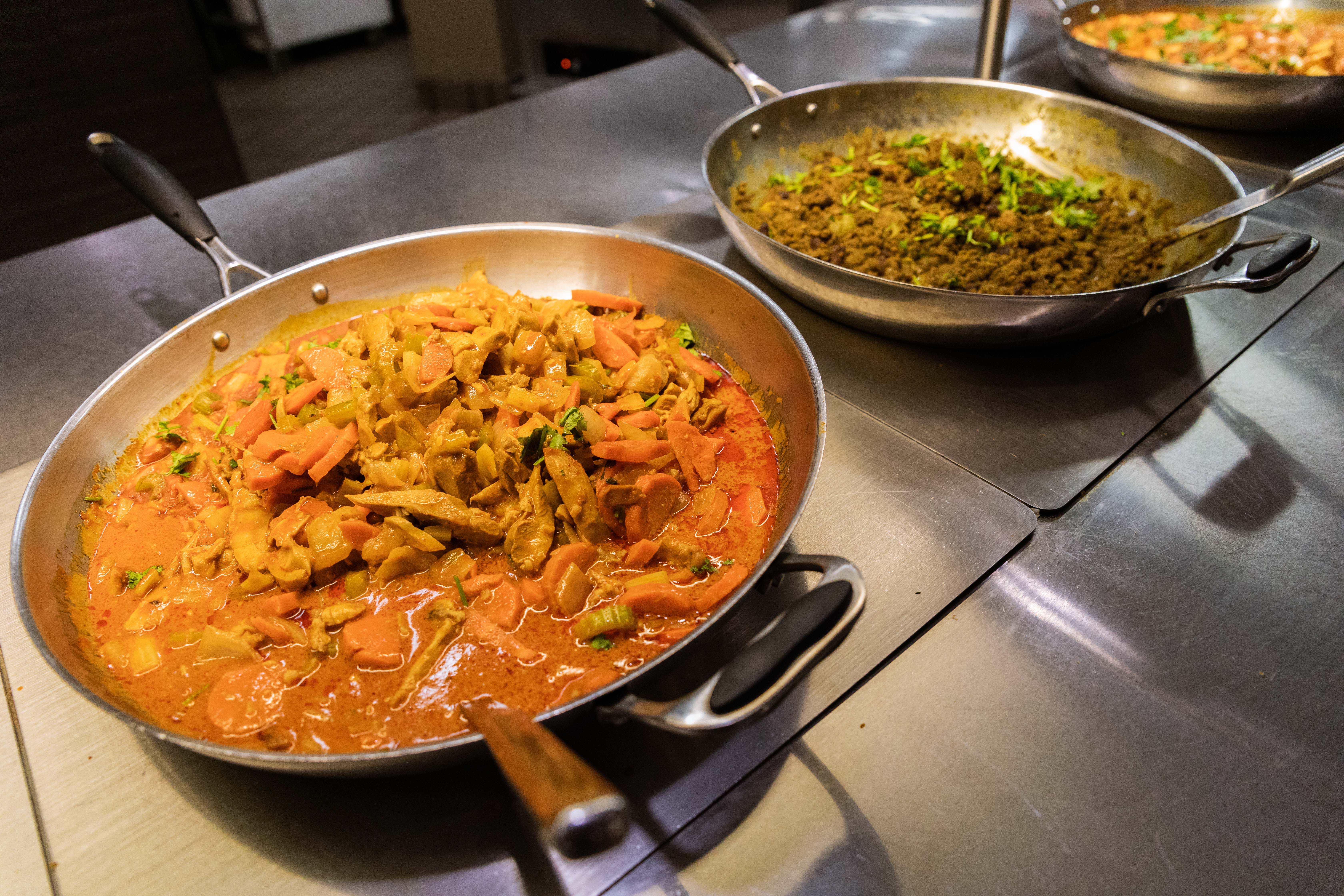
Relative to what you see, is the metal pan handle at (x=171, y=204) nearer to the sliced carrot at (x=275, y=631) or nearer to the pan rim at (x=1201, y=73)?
the sliced carrot at (x=275, y=631)

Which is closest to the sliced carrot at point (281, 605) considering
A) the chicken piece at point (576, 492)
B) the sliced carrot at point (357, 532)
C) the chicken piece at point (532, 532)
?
the sliced carrot at point (357, 532)

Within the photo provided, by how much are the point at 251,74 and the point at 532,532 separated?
9.00 metres

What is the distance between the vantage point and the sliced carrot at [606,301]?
68.8 inches

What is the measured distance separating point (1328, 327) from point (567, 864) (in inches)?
77.6

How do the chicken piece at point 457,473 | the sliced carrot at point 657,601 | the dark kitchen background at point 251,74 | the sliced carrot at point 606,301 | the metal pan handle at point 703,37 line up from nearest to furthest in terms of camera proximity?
the sliced carrot at point 657,601 → the chicken piece at point 457,473 → the sliced carrot at point 606,301 → the metal pan handle at point 703,37 → the dark kitchen background at point 251,74

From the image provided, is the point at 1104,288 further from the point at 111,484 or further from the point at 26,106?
the point at 26,106

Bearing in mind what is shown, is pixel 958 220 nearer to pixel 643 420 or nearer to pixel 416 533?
pixel 643 420

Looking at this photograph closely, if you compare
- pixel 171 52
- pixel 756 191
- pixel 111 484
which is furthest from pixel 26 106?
pixel 756 191

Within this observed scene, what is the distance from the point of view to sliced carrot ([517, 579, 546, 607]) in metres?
1.19

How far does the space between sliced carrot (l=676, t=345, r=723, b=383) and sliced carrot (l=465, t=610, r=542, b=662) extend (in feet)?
2.27

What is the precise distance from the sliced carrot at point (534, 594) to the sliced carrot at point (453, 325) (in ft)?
1.93

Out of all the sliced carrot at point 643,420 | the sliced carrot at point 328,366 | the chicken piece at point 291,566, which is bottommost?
the chicken piece at point 291,566

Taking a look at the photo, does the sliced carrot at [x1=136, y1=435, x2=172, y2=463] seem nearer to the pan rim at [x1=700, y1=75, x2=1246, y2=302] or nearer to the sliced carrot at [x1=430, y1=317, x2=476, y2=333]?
the sliced carrot at [x1=430, y1=317, x2=476, y2=333]

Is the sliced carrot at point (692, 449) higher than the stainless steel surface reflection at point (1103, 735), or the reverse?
the sliced carrot at point (692, 449)
